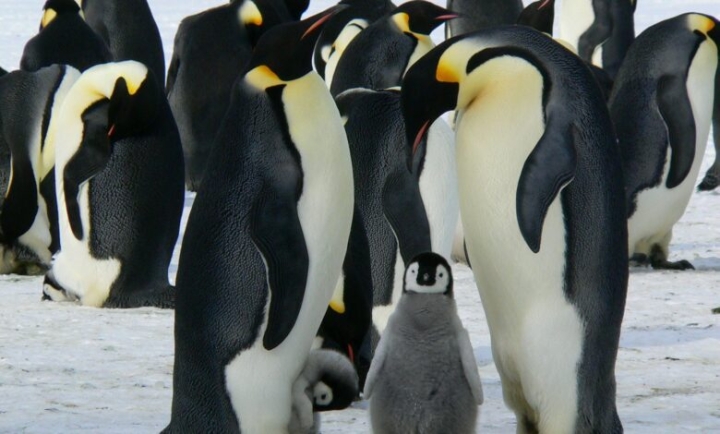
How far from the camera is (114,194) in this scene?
223 inches

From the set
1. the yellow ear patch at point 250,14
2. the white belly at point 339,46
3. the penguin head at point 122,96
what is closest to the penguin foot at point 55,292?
the penguin head at point 122,96

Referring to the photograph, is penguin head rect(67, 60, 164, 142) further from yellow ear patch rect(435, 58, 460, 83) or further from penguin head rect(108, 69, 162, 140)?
yellow ear patch rect(435, 58, 460, 83)

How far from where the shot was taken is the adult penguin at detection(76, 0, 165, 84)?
33.2 feet

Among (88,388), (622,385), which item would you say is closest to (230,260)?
(88,388)

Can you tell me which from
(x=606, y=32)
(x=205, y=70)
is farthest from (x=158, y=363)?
(x=606, y=32)

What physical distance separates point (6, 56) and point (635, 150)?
11.1m

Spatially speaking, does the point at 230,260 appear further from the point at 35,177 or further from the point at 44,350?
the point at 35,177

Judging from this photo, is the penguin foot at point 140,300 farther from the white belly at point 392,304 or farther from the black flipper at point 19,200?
the white belly at point 392,304

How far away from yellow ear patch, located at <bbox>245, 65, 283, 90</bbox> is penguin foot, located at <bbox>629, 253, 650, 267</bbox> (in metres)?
3.62

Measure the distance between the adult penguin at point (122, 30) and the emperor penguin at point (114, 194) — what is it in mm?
4441

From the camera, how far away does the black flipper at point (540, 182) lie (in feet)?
10.8

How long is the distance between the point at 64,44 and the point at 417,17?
2.22 m

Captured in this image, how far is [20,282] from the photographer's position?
6527 millimetres

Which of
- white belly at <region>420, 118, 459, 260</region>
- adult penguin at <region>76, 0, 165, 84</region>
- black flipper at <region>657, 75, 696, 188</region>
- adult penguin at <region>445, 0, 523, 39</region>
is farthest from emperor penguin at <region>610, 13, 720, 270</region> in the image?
adult penguin at <region>445, 0, 523, 39</region>
